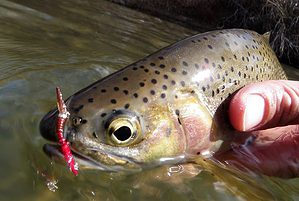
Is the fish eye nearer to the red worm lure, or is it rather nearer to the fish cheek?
the fish cheek

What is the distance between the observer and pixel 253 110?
2.63 metres

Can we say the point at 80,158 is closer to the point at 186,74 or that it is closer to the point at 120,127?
the point at 120,127

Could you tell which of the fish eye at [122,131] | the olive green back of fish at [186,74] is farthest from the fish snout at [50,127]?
the fish eye at [122,131]

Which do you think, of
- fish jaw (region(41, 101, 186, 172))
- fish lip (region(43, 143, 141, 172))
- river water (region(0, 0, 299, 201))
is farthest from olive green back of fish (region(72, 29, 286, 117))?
river water (region(0, 0, 299, 201))

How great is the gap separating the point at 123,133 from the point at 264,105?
0.88 m

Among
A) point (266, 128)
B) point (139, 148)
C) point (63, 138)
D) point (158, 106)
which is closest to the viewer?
point (63, 138)

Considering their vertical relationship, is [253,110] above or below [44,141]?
above

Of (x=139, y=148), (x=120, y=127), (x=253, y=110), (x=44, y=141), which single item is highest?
(x=253, y=110)

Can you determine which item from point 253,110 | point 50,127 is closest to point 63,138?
point 50,127

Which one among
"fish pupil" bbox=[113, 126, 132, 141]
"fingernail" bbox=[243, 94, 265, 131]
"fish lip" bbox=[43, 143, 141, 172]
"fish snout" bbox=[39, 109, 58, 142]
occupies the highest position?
"fingernail" bbox=[243, 94, 265, 131]

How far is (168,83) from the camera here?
2.61m

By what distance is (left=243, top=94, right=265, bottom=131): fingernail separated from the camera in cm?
261

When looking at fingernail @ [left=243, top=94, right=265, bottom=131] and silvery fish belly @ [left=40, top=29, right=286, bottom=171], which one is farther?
fingernail @ [left=243, top=94, right=265, bottom=131]

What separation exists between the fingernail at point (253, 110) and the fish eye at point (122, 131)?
2.14ft
